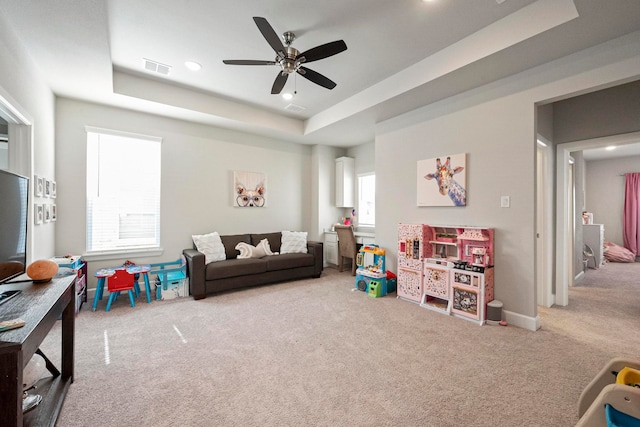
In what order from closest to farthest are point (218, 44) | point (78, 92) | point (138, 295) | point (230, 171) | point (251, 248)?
point (218, 44), point (78, 92), point (138, 295), point (251, 248), point (230, 171)

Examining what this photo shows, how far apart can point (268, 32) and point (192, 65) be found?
1.55m

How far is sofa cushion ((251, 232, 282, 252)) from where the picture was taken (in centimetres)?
497

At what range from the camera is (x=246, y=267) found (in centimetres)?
410

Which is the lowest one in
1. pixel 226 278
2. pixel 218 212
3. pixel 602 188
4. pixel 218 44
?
pixel 226 278

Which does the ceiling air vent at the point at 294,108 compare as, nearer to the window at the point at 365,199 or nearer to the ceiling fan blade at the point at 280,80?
the ceiling fan blade at the point at 280,80

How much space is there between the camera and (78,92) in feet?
11.3

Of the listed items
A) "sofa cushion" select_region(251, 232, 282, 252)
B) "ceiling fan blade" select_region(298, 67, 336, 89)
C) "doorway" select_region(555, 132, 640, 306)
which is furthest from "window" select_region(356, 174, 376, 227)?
"ceiling fan blade" select_region(298, 67, 336, 89)

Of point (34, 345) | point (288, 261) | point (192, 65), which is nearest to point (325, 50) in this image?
point (192, 65)

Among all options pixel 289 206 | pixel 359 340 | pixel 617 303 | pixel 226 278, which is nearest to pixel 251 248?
pixel 226 278

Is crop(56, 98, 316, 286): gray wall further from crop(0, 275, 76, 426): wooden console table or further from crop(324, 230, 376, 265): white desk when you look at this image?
crop(0, 275, 76, 426): wooden console table

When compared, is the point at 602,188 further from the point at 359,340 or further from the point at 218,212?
the point at 218,212

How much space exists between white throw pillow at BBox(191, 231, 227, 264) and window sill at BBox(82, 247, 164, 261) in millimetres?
581

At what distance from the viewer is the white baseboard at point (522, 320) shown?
2.78 m

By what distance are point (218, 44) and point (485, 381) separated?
150 inches
